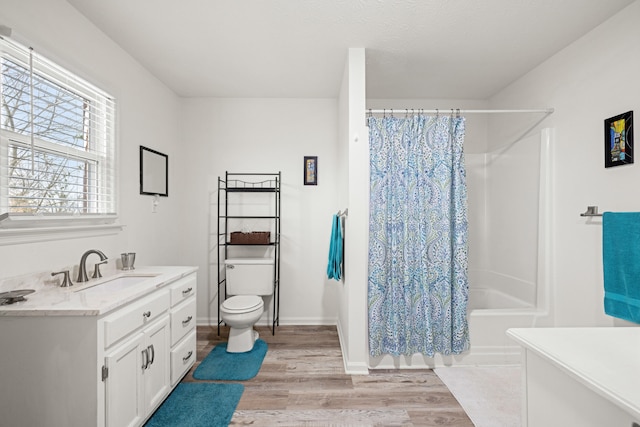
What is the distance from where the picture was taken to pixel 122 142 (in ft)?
7.45

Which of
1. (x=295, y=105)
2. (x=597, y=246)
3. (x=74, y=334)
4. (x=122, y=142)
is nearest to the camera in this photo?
(x=74, y=334)

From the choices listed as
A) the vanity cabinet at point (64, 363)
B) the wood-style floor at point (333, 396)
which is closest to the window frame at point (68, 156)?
the vanity cabinet at point (64, 363)

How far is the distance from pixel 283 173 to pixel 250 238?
843 millimetres

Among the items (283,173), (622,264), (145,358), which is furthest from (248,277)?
(622,264)

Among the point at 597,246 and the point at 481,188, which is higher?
the point at 481,188

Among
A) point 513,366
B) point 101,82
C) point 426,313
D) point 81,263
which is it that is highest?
point 101,82

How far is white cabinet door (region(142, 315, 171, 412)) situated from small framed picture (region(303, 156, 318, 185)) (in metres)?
1.96

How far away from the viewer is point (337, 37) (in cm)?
210

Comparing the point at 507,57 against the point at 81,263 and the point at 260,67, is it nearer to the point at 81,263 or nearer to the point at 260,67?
the point at 260,67

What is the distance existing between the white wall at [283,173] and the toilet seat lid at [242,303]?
2.01 feet

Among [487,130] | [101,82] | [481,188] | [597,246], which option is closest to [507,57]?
[487,130]

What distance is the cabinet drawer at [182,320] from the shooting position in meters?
1.96

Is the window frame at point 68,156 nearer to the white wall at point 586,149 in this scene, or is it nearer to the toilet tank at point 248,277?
the toilet tank at point 248,277

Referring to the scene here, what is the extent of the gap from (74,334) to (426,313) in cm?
224
